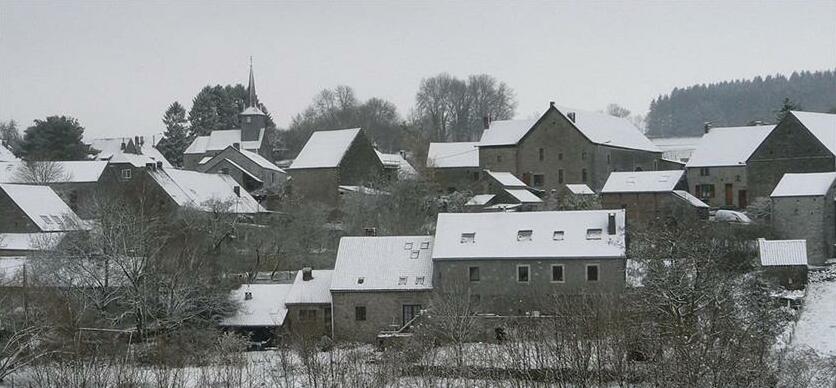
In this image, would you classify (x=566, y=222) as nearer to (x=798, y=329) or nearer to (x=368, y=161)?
(x=798, y=329)

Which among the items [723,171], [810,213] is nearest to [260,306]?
[810,213]

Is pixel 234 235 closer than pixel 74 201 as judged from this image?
Yes

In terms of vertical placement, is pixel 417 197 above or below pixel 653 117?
below

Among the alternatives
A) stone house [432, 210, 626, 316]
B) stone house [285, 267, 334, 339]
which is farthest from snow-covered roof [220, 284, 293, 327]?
stone house [432, 210, 626, 316]

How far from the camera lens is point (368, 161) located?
2623 inches

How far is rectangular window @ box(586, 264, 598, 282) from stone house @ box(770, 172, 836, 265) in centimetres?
1231

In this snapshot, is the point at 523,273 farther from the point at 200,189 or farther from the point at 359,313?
the point at 200,189

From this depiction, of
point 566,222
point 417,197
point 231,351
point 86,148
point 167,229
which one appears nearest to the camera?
point 231,351

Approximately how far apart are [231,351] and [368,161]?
3331cm

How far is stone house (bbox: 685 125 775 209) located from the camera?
59.0 metres

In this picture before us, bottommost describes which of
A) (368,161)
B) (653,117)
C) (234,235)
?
(234,235)

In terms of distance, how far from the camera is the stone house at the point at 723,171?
59.0 meters

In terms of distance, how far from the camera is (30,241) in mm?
49125

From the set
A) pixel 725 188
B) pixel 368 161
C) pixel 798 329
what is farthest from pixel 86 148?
pixel 798 329
